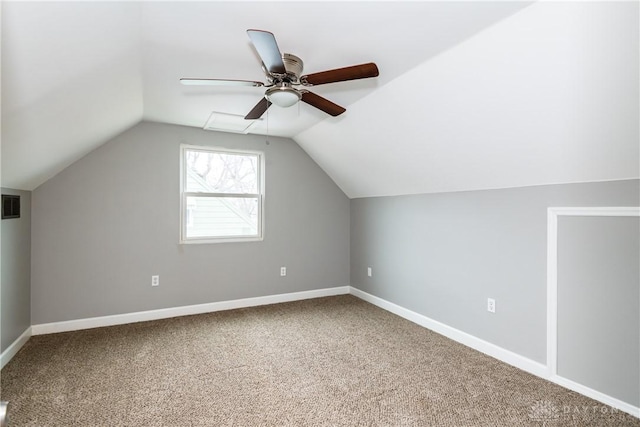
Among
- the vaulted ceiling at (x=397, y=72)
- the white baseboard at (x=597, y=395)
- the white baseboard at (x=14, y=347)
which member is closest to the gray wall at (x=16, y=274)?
the white baseboard at (x=14, y=347)

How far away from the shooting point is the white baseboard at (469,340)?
99.3 inches

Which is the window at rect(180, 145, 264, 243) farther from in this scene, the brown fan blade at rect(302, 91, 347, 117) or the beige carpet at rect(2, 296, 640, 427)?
the brown fan blade at rect(302, 91, 347, 117)

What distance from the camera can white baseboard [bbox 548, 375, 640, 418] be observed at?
78.8 inches

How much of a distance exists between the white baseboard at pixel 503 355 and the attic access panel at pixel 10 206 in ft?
12.6

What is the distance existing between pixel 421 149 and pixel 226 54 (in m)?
1.80

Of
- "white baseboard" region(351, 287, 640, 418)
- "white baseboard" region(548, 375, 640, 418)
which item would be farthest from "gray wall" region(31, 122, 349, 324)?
"white baseboard" region(548, 375, 640, 418)

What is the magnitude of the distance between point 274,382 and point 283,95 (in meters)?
2.00

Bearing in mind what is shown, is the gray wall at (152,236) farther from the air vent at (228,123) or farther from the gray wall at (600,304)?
the gray wall at (600,304)

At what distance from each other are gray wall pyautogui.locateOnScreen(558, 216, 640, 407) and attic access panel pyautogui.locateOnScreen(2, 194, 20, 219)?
424 cm

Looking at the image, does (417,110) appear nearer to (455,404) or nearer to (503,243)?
(503,243)

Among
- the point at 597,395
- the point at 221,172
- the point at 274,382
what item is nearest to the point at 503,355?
the point at 597,395

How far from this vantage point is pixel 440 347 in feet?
9.81

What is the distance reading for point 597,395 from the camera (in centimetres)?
216

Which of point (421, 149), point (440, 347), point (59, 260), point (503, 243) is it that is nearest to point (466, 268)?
point (503, 243)
